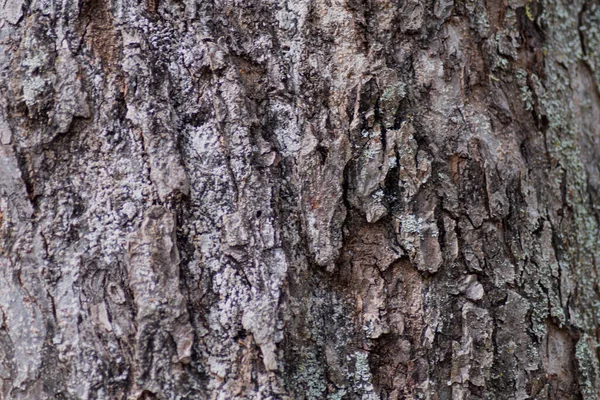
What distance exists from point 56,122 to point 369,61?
23.8 inches

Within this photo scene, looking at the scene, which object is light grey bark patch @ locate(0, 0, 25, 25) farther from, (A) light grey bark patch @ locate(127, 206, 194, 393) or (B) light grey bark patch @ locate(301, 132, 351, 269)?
(B) light grey bark patch @ locate(301, 132, 351, 269)

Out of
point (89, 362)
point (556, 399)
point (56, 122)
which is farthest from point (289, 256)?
point (556, 399)

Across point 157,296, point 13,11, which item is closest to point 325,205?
point 157,296

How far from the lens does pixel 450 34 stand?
115 centimetres

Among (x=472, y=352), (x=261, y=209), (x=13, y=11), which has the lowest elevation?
(x=472, y=352)

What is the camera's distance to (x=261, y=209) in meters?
1.04

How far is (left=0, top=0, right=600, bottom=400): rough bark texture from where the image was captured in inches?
39.4

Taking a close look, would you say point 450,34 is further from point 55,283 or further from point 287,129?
point 55,283

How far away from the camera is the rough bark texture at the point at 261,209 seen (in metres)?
1.00

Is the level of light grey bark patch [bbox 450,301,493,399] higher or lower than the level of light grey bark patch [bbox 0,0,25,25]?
lower

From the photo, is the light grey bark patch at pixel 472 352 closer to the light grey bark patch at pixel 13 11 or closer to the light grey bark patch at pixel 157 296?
the light grey bark patch at pixel 157 296

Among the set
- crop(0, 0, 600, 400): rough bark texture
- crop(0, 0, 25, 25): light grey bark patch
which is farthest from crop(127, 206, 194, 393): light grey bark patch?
crop(0, 0, 25, 25): light grey bark patch

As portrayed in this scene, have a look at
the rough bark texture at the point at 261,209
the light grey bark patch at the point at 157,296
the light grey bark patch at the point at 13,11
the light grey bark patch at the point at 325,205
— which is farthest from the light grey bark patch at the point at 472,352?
the light grey bark patch at the point at 13,11

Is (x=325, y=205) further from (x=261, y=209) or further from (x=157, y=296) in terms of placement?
(x=157, y=296)
